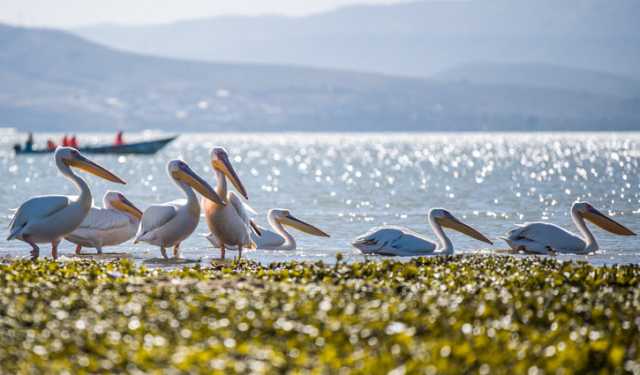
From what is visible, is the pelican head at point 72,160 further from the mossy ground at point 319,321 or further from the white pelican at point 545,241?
the white pelican at point 545,241

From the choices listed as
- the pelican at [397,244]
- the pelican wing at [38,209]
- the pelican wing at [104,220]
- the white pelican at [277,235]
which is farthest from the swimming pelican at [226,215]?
the pelican wing at [38,209]

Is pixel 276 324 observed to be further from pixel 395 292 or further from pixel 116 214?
pixel 116 214

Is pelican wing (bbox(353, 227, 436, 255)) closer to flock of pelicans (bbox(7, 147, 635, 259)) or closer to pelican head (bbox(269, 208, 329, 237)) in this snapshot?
flock of pelicans (bbox(7, 147, 635, 259))

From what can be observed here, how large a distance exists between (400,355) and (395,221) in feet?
60.5

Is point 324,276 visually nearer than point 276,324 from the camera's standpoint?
No

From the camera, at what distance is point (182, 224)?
14648 mm

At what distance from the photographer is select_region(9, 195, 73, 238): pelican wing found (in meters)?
13.6

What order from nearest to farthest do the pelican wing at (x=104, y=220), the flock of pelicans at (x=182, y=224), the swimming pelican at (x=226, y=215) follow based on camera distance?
the flock of pelicans at (x=182, y=224) → the swimming pelican at (x=226, y=215) → the pelican wing at (x=104, y=220)

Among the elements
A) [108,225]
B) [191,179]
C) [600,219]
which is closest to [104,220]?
[108,225]

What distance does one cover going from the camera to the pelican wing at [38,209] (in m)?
13.6

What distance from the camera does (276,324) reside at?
775 cm

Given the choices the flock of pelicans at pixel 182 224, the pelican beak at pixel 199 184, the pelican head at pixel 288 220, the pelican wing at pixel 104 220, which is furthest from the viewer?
the pelican head at pixel 288 220

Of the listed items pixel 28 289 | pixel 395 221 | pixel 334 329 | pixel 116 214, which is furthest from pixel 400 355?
pixel 395 221

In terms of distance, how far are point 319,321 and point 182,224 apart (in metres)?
7.02
